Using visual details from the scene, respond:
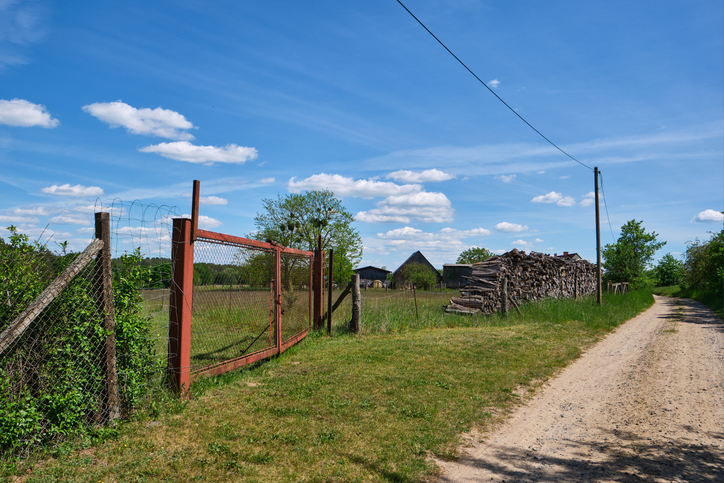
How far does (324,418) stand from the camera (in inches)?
203

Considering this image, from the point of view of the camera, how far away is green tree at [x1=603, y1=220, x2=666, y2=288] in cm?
5534

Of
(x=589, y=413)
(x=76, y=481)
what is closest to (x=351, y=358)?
(x=589, y=413)

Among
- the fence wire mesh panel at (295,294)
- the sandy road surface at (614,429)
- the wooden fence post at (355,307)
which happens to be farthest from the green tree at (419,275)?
the sandy road surface at (614,429)

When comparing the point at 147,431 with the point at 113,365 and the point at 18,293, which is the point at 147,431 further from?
the point at 18,293

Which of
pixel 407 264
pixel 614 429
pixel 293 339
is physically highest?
pixel 407 264

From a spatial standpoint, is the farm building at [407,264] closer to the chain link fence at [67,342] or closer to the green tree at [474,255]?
the green tree at [474,255]

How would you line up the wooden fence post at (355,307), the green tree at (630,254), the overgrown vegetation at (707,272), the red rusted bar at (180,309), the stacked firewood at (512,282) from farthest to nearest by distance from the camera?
the green tree at (630,254) → the overgrown vegetation at (707,272) → the stacked firewood at (512,282) → the wooden fence post at (355,307) → the red rusted bar at (180,309)

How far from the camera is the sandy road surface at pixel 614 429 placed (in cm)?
409

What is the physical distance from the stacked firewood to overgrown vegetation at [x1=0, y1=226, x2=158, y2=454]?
12.8 metres

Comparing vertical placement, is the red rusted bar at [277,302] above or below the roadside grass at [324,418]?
above

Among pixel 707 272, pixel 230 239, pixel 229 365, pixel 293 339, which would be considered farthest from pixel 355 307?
pixel 707 272

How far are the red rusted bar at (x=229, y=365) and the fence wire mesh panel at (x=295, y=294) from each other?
44.0 inches

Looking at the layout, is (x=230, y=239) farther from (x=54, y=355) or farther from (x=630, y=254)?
(x=630, y=254)

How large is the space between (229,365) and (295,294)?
3307 mm
